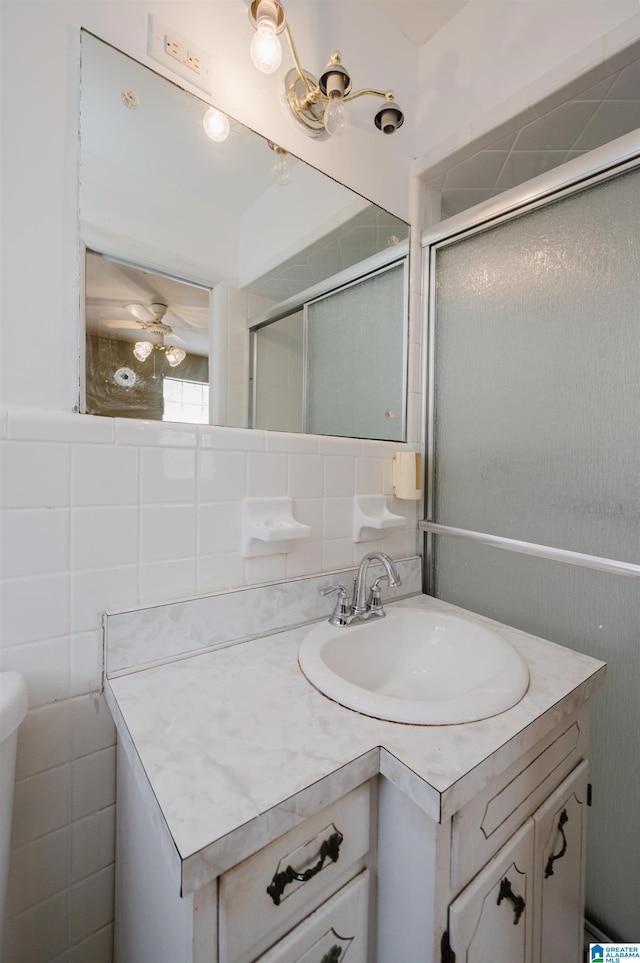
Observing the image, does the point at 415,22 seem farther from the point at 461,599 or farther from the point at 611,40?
the point at 461,599

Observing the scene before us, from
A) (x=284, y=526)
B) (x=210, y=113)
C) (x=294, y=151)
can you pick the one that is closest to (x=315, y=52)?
(x=294, y=151)

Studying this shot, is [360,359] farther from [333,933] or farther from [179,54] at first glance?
[333,933]

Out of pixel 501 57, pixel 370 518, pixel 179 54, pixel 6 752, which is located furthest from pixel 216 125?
pixel 6 752

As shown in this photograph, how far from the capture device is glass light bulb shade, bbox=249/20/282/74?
2.62 ft

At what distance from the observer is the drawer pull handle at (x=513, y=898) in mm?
631

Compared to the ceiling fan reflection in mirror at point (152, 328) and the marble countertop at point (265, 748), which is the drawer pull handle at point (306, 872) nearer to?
the marble countertop at point (265, 748)

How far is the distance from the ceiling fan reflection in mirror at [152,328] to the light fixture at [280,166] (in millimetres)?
459

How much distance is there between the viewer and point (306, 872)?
511 millimetres

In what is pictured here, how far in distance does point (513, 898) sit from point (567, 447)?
2.96 feet

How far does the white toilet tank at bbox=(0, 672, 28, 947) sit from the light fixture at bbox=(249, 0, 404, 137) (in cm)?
123

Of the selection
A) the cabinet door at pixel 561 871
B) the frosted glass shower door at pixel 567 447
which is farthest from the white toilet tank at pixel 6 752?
the frosted glass shower door at pixel 567 447

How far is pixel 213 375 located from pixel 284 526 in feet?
1.22

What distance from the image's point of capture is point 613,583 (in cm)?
94

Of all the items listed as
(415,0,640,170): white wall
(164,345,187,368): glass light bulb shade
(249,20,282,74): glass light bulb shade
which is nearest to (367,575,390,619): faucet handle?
(164,345,187,368): glass light bulb shade
